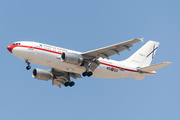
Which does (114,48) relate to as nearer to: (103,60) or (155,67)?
(103,60)

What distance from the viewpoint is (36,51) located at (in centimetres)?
4031

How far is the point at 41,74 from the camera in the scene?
154ft

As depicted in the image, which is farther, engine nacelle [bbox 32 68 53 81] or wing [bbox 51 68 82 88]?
wing [bbox 51 68 82 88]

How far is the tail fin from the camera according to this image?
4888 cm

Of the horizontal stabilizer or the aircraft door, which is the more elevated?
the aircraft door

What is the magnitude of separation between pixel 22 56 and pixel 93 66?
955 centimetres

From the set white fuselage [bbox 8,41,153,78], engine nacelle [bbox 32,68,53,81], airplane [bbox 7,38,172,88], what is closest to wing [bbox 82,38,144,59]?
airplane [bbox 7,38,172,88]

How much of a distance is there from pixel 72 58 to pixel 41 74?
806 cm

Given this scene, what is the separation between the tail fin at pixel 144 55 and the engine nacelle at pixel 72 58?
30.9 feet

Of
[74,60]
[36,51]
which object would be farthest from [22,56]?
[74,60]

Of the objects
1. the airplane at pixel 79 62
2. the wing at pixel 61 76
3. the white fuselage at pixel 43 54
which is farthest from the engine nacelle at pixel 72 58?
the wing at pixel 61 76

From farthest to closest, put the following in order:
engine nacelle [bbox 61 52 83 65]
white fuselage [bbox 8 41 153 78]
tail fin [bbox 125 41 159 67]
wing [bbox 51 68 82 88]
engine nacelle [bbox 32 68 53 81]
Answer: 1. tail fin [bbox 125 41 159 67]
2. wing [bbox 51 68 82 88]
3. engine nacelle [bbox 32 68 53 81]
4. engine nacelle [bbox 61 52 83 65]
5. white fuselage [bbox 8 41 153 78]

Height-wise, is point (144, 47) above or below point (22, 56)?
above

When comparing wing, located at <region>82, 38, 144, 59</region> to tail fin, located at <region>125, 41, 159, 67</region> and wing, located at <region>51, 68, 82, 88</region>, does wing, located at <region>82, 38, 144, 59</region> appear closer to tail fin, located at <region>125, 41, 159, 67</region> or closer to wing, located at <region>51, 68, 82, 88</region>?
wing, located at <region>51, 68, 82, 88</region>
